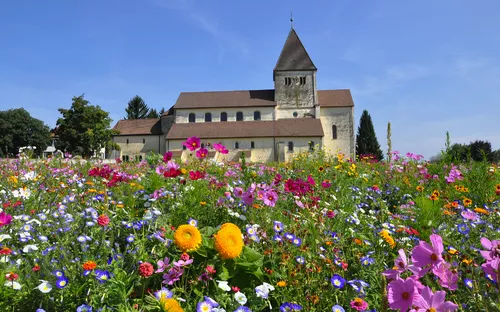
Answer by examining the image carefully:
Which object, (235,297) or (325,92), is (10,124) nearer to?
(325,92)

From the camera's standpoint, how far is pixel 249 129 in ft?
140

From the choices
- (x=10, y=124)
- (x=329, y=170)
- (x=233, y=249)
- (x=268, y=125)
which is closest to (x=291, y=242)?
(x=233, y=249)

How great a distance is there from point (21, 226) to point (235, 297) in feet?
5.55

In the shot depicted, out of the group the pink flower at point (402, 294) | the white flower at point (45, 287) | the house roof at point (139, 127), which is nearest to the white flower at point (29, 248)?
the white flower at point (45, 287)

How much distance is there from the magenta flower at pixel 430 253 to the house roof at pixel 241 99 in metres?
44.2

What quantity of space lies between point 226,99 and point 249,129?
6727 millimetres

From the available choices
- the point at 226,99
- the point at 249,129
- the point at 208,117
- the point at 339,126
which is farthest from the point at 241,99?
the point at 339,126

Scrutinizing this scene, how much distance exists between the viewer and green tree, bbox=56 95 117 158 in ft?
135

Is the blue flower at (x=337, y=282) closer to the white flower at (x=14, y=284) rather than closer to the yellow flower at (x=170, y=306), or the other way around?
the yellow flower at (x=170, y=306)

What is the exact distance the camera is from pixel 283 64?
4550 cm

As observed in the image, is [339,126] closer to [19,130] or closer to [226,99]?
[226,99]

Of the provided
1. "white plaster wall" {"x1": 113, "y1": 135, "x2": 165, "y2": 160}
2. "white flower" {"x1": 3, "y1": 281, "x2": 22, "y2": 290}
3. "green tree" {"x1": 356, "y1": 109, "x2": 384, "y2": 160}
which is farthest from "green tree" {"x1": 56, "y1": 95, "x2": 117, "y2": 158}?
"white flower" {"x1": 3, "y1": 281, "x2": 22, "y2": 290}

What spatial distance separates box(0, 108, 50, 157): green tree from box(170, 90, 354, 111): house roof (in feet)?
82.6

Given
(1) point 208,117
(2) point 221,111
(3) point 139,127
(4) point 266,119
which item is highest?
(2) point 221,111
